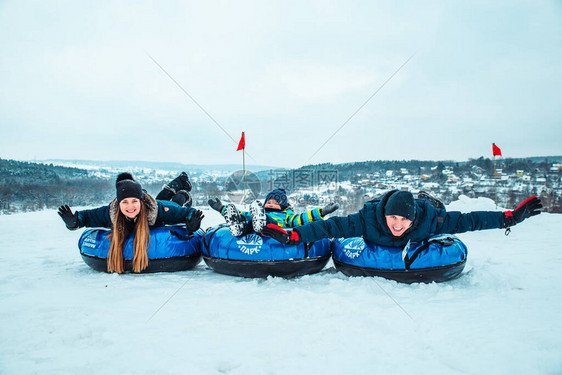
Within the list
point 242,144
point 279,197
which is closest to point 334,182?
point 242,144

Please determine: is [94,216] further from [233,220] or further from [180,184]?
[180,184]

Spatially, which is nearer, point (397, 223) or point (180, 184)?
point (397, 223)

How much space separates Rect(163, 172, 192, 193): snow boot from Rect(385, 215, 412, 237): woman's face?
4.66 metres

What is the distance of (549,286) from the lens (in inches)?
132

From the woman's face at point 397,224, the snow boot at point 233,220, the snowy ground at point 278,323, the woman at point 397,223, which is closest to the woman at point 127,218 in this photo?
the snowy ground at point 278,323

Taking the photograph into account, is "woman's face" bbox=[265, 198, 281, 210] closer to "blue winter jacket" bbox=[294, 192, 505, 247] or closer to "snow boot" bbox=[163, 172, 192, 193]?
"blue winter jacket" bbox=[294, 192, 505, 247]

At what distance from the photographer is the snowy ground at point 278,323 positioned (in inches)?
77.4

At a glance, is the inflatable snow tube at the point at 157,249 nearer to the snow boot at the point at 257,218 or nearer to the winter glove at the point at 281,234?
the snow boot at the point at 257,218

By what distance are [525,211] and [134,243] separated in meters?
4.93

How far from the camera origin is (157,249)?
402 centimetres

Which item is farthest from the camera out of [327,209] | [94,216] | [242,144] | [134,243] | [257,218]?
[242,144]

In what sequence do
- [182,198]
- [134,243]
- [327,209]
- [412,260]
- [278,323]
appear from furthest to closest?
[182,198] → [327,209] → [134,243] → [412,260] → [278,323]

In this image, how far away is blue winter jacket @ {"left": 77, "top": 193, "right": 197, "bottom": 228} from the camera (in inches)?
161

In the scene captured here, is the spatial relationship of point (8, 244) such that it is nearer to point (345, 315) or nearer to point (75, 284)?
point (75, 284)
